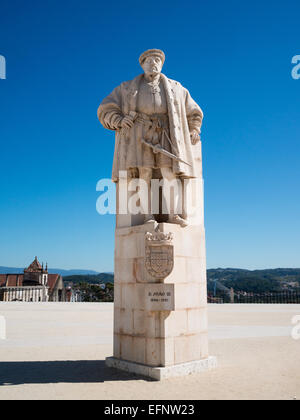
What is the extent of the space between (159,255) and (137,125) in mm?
3100

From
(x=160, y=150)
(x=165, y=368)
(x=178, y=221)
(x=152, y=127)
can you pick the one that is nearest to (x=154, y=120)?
(x=152, y=127)


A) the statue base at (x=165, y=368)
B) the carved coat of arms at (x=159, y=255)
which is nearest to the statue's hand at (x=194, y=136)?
the carved coat of arms at (x=159, y=255)

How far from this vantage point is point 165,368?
271 inches

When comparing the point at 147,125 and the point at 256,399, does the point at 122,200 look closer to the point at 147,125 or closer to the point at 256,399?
the point at 147,125

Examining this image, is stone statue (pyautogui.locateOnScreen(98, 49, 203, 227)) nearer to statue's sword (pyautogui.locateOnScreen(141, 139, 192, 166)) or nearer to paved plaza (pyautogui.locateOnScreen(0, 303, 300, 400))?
statue's sword (pyautogui.locateOnScreen(141, 139, 192, 166))

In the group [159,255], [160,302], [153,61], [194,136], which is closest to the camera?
[160,302]

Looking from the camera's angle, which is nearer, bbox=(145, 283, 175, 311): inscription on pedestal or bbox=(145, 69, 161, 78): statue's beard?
bbox=(145, 283, 175, 311): inscription on pedestal

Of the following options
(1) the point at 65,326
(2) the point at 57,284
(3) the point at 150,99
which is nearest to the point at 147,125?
(3) the point at 150,99

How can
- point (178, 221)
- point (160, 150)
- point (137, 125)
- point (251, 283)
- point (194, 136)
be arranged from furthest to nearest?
point (251, 283), point (194, 136), point (137, 125), point (160, 150), point (178, 221)

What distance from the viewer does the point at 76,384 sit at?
668 cm

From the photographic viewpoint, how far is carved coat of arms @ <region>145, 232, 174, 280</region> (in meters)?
7.28

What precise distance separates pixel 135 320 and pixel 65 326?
352 inches

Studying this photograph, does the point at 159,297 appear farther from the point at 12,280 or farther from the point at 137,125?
the point at 12,280

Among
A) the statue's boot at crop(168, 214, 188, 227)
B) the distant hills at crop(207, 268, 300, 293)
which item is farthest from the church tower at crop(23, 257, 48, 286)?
the statue's boot at crop(168, 214, 188, 227)
